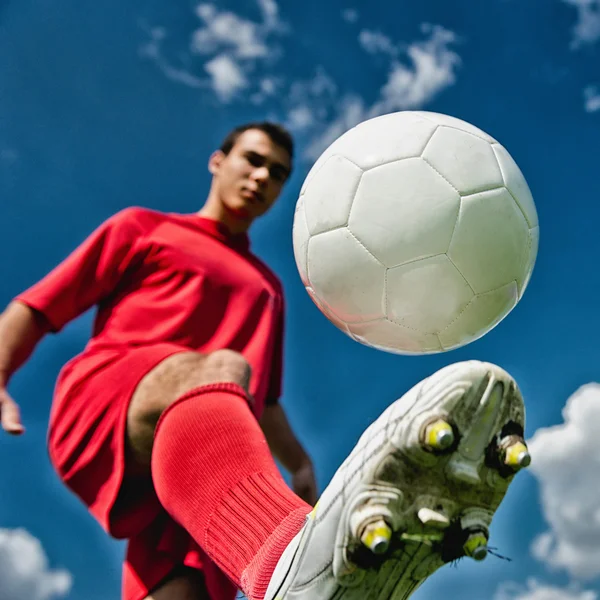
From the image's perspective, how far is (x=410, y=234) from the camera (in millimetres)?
1812

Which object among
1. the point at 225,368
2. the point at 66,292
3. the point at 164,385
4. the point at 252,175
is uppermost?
the point at 252,175

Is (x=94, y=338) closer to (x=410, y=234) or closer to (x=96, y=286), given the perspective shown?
(x=96, y=286)

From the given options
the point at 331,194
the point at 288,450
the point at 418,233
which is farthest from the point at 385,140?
the point at 288,450

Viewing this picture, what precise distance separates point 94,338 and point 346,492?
66.6 inches

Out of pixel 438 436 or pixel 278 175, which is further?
pixel 278 175

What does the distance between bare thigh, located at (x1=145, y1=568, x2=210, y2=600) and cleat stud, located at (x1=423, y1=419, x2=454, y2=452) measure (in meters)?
1.41

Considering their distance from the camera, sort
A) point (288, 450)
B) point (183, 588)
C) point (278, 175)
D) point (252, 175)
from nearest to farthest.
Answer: point (183, 588), point (252, 175), point (278, 175), point (288, 450)

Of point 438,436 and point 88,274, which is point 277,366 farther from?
point 438,436

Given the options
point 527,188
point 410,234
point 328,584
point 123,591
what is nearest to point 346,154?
point 410,234

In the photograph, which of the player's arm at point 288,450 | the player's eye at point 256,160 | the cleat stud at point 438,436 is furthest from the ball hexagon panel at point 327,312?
the player's arm at point 288,450

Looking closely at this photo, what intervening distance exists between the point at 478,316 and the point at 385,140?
22.8 inches

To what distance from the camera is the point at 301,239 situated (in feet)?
6.90

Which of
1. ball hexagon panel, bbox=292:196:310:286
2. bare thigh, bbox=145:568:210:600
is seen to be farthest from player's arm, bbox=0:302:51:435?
ball hexagon panel, bbox=292:196:310:286

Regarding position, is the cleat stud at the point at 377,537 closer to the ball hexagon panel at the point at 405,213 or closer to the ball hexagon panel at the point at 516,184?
the ball hexagon panel at the point at 405,213
